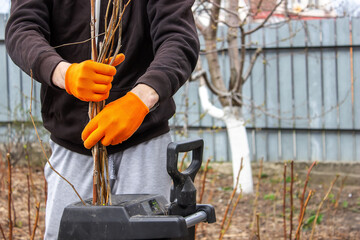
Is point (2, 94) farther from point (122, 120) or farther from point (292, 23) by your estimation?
point (122, 120)

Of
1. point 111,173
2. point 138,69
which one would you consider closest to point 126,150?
point 111,173

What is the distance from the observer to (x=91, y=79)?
1412 mm

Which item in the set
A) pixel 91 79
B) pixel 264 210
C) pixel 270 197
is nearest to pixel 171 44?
pixel 91 79

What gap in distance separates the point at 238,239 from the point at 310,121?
2.26 meters

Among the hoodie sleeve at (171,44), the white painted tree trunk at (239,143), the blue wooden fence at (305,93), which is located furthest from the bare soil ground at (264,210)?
the hoodie sleeve at (171,44)

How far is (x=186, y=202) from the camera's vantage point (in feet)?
4.34

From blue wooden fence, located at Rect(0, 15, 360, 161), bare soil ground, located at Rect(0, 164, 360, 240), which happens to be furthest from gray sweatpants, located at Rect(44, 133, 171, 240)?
A: blue wooden fence, located at Rect(0, 15, 360, 161)

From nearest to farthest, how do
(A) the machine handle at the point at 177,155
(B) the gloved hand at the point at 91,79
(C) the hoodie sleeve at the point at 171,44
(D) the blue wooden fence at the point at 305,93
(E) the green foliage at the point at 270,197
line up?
(A) the machine handle at the point at 177,155 < (B) the gloved hand at the point at 91,79 < (C) the hoodie sleeve at the point at 171,44 < (E) the green foliage at the point at 270,197 < (D) the blue wooden fence at the point at 305,93

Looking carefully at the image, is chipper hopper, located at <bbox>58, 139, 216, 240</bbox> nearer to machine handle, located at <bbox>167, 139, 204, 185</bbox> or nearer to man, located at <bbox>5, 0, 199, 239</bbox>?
machine handle, located at <bbox>167, 139, 204, 185</bbox>

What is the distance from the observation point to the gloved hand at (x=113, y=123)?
1430 mm

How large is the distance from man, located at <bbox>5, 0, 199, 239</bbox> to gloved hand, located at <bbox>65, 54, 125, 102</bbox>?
18cm

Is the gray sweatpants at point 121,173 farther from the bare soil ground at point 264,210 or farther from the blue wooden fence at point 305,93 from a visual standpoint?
the blue wooden fence at point 305,93

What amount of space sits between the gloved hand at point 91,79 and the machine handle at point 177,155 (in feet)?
0.90

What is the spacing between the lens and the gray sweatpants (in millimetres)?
1828
